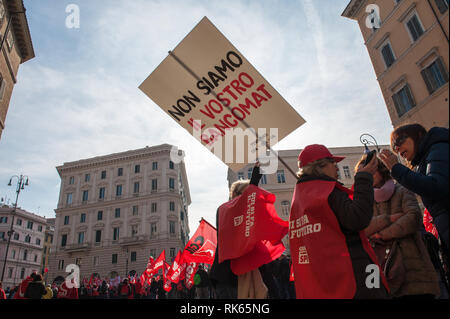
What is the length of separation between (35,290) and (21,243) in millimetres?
71416

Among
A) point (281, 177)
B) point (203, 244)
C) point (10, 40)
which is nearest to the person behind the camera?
point (203, 244)

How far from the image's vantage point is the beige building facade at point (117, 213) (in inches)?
1762

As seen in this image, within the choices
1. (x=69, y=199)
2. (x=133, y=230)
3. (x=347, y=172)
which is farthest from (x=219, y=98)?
(x=69, y=199)

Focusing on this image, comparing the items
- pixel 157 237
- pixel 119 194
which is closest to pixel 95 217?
pixel 119 194

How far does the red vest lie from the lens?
1674mm

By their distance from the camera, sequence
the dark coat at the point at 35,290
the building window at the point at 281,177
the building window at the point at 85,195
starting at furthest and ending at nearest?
the building window at the point at 85,195 < the building window at the point at 281,177 < the dark coat at the point at 35,290

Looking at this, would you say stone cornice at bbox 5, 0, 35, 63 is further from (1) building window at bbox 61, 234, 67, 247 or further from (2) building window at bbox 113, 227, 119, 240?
(1) building window at bbox 61, 234, 67, 247

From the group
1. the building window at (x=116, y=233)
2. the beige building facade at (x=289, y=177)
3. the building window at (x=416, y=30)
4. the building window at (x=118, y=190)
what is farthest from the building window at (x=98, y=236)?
the building window at (x=416, y=30)

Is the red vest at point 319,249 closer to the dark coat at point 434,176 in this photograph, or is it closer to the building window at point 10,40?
the dark coat at point 434,176

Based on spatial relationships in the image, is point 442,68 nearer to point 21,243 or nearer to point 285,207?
point 285,207

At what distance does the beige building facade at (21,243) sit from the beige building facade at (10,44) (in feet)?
178

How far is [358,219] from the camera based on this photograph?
1.72 meters

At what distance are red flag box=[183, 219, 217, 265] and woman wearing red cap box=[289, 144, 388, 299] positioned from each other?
4816mm

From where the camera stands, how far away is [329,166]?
210cm
